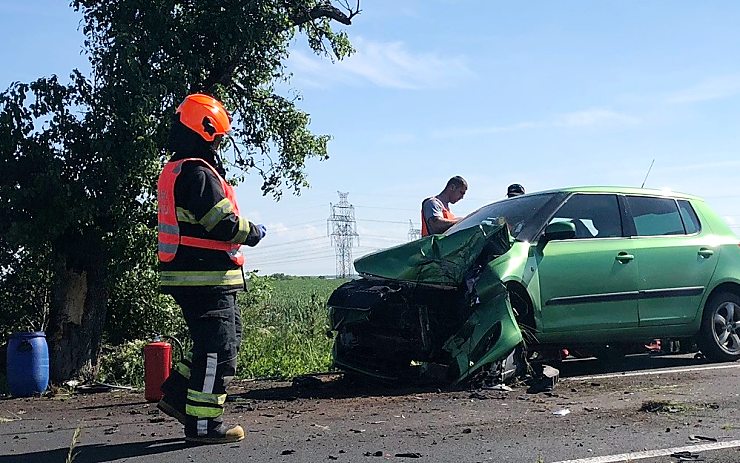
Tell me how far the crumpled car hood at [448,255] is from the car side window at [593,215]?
1048 millimetres

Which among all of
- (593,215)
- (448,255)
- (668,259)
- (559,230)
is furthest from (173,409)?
(668,259)

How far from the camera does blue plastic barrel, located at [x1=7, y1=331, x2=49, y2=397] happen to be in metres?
8.60

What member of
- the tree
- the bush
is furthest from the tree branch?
the bush

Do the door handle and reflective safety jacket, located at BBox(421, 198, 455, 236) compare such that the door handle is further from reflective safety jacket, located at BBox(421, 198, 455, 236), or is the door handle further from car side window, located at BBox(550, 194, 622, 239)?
reflective safety jacket, located at BBox(421, 198, 455, 236)

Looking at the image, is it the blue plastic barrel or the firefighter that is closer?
the firefighter

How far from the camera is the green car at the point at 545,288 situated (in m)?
7.59

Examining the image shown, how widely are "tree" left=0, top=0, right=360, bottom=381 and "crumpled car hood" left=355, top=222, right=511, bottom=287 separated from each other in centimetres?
303

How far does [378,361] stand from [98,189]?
356cm

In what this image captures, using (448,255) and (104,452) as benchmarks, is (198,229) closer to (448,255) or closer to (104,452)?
(104,452)

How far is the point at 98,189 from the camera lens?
30.4 ft

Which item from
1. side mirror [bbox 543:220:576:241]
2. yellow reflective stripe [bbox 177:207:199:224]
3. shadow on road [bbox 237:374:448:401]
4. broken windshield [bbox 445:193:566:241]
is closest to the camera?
yellow reflective stripe [bbox 177:207:199:224]

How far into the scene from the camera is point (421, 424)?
6.07m

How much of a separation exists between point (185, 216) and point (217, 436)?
4.58ft

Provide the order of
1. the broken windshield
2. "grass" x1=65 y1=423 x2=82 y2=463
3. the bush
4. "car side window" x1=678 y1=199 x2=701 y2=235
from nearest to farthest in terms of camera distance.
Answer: "grass" x1=65 y1=423 x2=82 y2=463 < the broken windshield < "car side window" x1=678 y1=199 x2=701 y2=235 < the bush
